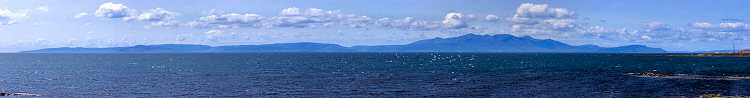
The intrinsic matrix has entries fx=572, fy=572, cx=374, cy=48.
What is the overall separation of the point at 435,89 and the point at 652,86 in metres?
21.6

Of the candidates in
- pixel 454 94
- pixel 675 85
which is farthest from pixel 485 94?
pixel 675 85

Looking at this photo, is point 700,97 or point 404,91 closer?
point 700,97

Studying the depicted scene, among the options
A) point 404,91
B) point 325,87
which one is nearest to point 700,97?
point 404,91

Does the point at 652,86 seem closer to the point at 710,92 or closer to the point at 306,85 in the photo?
the point at 710,92

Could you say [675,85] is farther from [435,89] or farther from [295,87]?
[295,87]

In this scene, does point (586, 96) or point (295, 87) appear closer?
point (586, 96)

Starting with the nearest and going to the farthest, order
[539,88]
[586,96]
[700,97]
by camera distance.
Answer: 1. [700,97]
2. [586,96]
3. [539,88]

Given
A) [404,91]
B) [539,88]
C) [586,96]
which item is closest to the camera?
[586,96]

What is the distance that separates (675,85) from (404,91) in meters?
28.0

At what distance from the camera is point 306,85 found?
56.8m

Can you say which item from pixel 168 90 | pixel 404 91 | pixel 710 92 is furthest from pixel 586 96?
pixel 168 90

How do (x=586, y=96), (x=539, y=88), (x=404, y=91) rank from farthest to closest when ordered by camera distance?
1. (x=539, y=88)
2. (x=404, y=91)
3. (x=586, y=96)

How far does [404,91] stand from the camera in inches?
1964

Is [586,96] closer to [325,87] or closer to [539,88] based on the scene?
[539,88]
